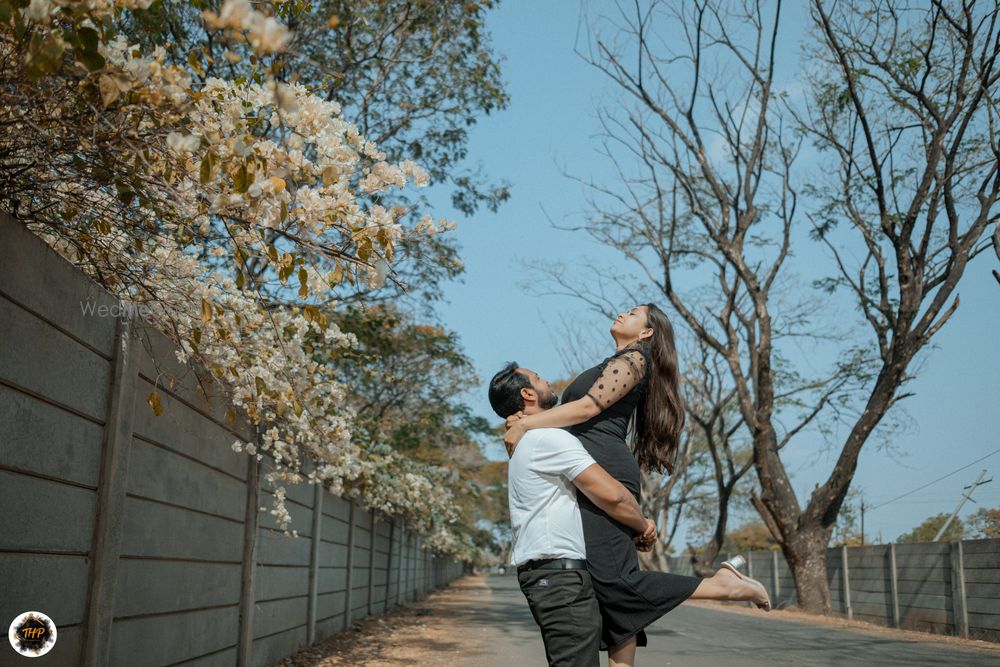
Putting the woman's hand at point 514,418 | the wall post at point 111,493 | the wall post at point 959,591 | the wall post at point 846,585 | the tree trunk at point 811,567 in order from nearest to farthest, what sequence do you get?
the woman's hand at point 514,418 < the wall post at point 111,493 < the wall post at point 959,591 < the wall post at point 846,585 < the tree trunk at point 811,567

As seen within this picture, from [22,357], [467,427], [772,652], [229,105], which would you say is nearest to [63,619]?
[22,357]

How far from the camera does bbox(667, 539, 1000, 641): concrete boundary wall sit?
12453 mm

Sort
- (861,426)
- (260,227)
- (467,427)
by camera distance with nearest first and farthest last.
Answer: (260,227) < (861,426) < (467,427)

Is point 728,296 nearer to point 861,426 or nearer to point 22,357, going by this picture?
point 861,426

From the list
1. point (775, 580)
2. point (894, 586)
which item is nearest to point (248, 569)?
point (894, 586)

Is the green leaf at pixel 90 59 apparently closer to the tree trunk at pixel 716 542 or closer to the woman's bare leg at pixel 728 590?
the woman's bare leg at pixel 728 590

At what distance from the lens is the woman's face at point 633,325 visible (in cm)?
349

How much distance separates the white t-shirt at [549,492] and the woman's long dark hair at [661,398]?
51 cm

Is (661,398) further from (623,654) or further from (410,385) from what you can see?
(410,385)

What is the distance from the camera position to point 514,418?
3.37 metres

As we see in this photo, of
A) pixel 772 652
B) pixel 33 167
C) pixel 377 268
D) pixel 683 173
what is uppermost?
pixel 683 173

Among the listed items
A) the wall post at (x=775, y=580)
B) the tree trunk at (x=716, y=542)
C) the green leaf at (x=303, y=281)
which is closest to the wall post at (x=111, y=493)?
the green leaf at (x=303, y=281)

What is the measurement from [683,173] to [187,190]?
1716 cm

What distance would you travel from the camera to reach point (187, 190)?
3.40m
